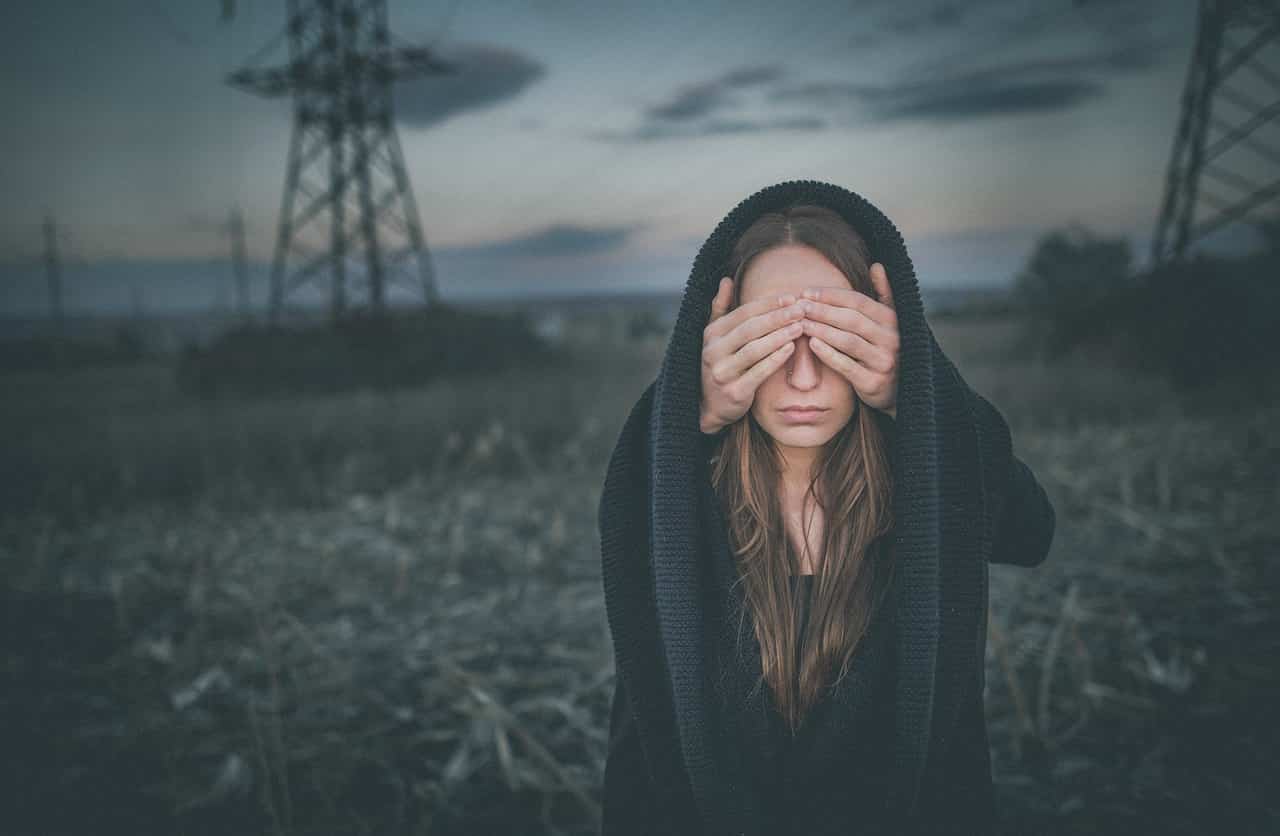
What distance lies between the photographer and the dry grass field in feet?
7.99

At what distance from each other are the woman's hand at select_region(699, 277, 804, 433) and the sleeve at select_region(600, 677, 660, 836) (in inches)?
25.8

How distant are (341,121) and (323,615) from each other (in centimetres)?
1487

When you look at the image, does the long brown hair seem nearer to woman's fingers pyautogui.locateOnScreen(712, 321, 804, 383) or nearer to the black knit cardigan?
the black knit cardigan

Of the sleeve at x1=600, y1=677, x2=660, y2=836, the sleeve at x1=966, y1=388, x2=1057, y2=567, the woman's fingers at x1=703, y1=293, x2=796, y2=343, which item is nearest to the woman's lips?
the woman's fingers at x1=703, y1=293, x2=796, y2=343

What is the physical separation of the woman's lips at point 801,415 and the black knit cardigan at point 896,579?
0.14m

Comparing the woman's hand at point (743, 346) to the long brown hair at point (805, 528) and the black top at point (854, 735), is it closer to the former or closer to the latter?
the long brown hair at point (805, 528)

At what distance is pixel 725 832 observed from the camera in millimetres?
1458

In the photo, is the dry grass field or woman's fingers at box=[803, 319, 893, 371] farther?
the dry grass field

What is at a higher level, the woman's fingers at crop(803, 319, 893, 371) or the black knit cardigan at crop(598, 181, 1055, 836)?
the woman's fingers at crop(803, 319, 893, 371)

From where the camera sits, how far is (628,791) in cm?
157

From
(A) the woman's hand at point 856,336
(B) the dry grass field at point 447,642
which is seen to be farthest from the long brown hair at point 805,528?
(B) the dry grass field at point 447,642

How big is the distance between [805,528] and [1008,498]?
0.41 meters

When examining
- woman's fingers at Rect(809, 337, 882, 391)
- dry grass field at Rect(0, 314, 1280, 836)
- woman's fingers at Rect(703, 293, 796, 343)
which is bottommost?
dry grass field at Rect(0, 314, 1280, 836)

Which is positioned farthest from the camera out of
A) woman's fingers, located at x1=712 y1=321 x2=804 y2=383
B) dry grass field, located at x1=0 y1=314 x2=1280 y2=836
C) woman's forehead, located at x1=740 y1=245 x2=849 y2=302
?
dry grass field, located at x1=0 y1=314 x2=1280 y2=836
